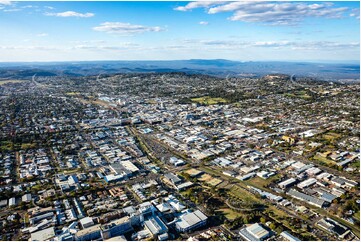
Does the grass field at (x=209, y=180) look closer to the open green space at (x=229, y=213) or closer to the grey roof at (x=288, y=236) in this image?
the open green space at (x=229, y=213)

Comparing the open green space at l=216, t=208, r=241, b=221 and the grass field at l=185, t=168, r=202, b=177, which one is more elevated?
the grass field at l=185, t=168, r=202, b=177

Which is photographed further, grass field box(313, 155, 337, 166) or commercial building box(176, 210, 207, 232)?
grass field box(313, 155, 337, 166)

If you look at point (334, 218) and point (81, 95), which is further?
point (81, 95)

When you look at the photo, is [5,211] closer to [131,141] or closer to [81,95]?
[131,141]

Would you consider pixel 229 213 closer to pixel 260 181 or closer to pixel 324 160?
pixel 260 181

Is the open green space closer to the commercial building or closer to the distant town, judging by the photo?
the distant town

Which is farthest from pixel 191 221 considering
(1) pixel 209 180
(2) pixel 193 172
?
(2) pixel 193 172

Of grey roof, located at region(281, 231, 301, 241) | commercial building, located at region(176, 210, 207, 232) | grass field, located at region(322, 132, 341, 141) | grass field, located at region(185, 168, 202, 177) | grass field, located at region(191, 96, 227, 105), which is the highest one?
grass field, located at region(191, 96, 227, 105)

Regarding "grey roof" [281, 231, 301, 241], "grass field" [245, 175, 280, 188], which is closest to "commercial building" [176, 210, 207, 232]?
"grey roof" [281, 231, 301, 241]

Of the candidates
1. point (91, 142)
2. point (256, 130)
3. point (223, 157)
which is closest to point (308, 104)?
point (256, 130)
